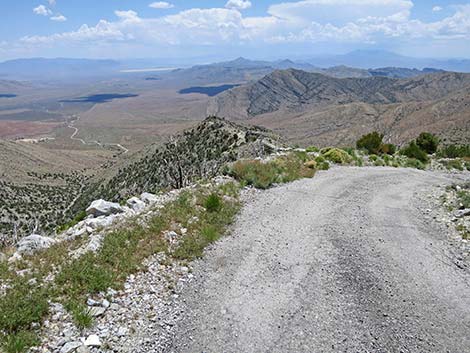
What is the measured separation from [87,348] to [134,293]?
5.53ft

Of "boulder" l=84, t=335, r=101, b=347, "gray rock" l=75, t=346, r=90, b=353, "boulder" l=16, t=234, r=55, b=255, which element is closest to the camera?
"gray rock" l=75, t=346, r=90, b=353

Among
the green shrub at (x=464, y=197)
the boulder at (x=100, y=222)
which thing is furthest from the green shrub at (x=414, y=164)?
the boulder at (x=100, y=222)

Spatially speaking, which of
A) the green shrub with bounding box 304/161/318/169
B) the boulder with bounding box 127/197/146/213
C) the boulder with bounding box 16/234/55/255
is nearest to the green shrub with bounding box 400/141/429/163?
the green shrub with bounding box 304/161/318/169

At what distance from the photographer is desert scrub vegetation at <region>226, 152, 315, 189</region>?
50.8ft

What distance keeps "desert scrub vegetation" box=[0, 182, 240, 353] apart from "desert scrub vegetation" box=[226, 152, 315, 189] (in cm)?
327

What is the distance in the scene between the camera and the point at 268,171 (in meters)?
16.4

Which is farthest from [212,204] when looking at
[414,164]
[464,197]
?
[414,164]

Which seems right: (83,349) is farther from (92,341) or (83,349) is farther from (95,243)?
(95,243)

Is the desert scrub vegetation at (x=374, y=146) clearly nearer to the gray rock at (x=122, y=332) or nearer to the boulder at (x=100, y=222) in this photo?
the boulder at (x=100, y=222)

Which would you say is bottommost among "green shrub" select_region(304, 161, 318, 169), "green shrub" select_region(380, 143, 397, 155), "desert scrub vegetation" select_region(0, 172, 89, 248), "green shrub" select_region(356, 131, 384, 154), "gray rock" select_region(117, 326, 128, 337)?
"desert scrub vegetation" select_region(0, 172, 89, 248)

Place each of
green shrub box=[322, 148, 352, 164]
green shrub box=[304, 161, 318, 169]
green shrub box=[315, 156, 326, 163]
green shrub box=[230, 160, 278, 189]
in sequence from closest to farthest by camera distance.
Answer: green shrub box=[230, 160, 278, 189], green shrub box=[304, 161, 318, 169], green shrub box=[315, 156, 326, 163], green shrub box=[322, 148, 352, 164]

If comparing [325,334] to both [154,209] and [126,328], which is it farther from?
[154,209]

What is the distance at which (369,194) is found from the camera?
14.8m

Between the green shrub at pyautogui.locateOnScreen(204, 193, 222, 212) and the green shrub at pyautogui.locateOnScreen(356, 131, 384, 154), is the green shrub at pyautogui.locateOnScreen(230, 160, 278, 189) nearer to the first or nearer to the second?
the green shrub at pyautogui.locateOnScreen(204, 193, 222, 212)
